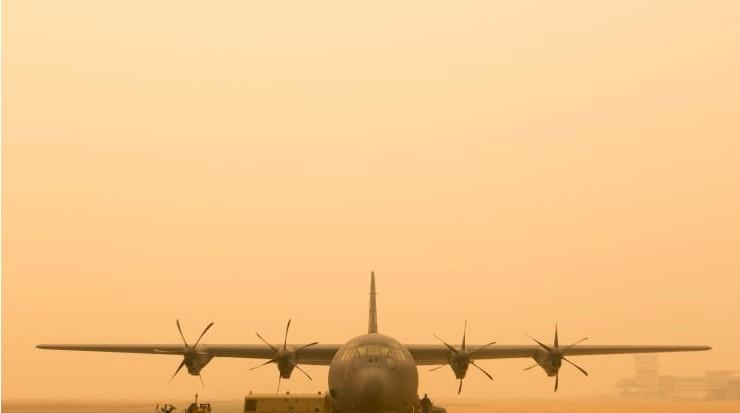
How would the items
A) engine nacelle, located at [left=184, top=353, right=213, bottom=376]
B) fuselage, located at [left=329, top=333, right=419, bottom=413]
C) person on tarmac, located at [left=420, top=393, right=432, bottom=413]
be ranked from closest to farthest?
fuselage, located at [left=329, top=333, right=419, bottom=413]
person on tarmac, located at [left=420, top=393, right=432, bottom=413]
engine nacelle, located at [left=184, top=353, right=213, bottom=376]

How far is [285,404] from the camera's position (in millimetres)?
28609

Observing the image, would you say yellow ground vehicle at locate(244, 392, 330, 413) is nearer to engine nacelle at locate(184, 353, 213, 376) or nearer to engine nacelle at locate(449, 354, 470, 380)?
engine nacelle at locate(449, 354, 470, 380)

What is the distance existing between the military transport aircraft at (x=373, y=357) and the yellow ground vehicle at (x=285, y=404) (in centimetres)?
49

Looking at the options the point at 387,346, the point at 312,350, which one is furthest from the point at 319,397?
the point at 312,350

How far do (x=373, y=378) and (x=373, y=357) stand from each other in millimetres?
1231

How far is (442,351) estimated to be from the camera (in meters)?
43.7

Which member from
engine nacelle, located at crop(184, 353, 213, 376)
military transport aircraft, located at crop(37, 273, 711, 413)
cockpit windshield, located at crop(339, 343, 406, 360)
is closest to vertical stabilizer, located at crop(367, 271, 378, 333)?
military transport aircraft, located at crop(37, 273, 711, 413)

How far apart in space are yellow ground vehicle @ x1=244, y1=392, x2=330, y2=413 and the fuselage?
474mm

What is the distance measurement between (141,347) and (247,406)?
19594mm

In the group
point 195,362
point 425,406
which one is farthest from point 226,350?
point 425,406

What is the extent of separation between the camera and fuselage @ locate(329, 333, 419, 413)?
25.2m

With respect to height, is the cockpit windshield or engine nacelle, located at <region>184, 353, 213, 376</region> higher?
the cockpit windshield

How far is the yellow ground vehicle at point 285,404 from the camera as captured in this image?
92.5 feet

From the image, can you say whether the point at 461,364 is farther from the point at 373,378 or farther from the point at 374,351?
the point at 373,378
